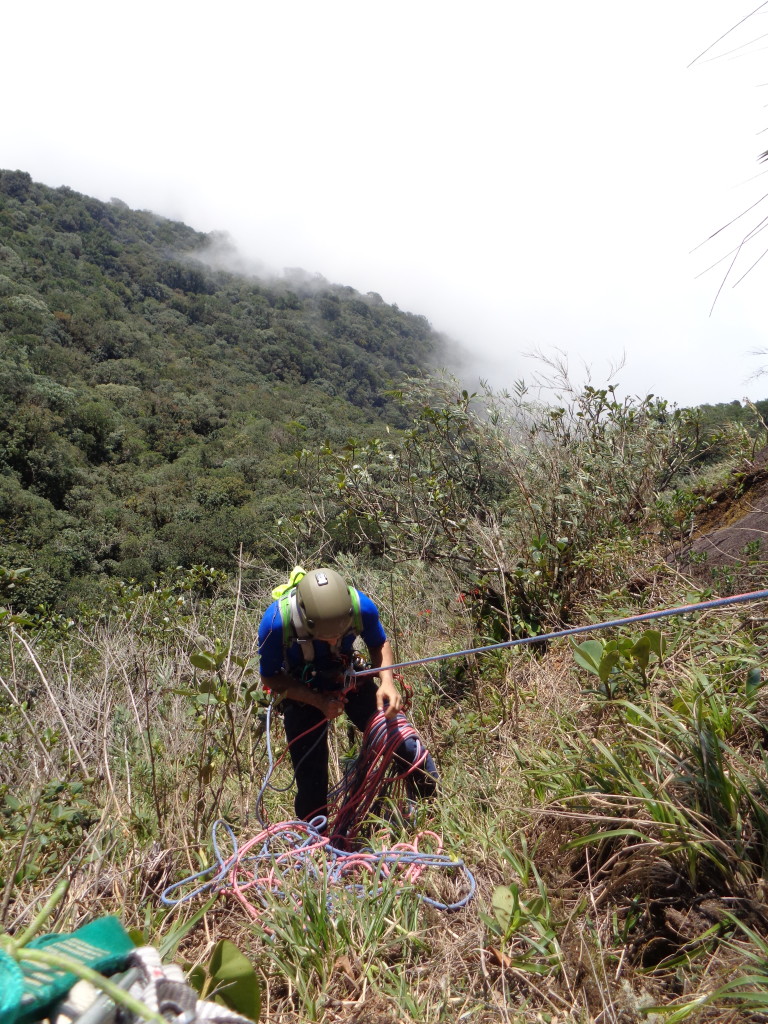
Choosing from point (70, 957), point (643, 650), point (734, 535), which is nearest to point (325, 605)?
point (643, 650)

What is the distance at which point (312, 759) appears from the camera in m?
3.01

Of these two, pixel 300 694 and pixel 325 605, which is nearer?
pixel 325 605

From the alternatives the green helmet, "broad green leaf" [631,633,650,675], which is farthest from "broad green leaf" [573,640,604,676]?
the green helmet

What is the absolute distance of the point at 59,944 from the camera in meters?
0.86

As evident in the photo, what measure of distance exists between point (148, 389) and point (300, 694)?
53989 millimetres

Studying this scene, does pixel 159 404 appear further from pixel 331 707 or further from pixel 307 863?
pixel 307 863

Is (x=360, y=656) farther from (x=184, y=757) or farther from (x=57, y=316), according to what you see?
(x=57, y=316)

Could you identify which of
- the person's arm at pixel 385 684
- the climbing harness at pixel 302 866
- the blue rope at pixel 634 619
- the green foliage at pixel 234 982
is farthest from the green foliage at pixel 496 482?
the green foliage at pixel 234 982

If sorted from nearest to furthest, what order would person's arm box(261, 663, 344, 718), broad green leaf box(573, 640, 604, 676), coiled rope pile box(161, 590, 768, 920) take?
coiled rope pile box(161, 590, 768, 920) → broad green leaf box(573, 640, 604, 676) → person's arm box(261, 663, 344, 718)

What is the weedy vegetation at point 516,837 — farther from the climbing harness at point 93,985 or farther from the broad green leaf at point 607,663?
the climbing harness at point 93,985

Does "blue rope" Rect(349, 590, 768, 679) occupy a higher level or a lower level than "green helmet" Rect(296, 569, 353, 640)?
higher

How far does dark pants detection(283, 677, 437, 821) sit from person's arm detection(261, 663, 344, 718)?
3.9 inches

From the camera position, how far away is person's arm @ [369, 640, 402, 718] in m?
2.88

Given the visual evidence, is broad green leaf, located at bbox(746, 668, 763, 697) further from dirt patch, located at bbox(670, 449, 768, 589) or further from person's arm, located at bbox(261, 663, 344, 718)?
person's arm, located at bbox(261, 663, 344, 718)
